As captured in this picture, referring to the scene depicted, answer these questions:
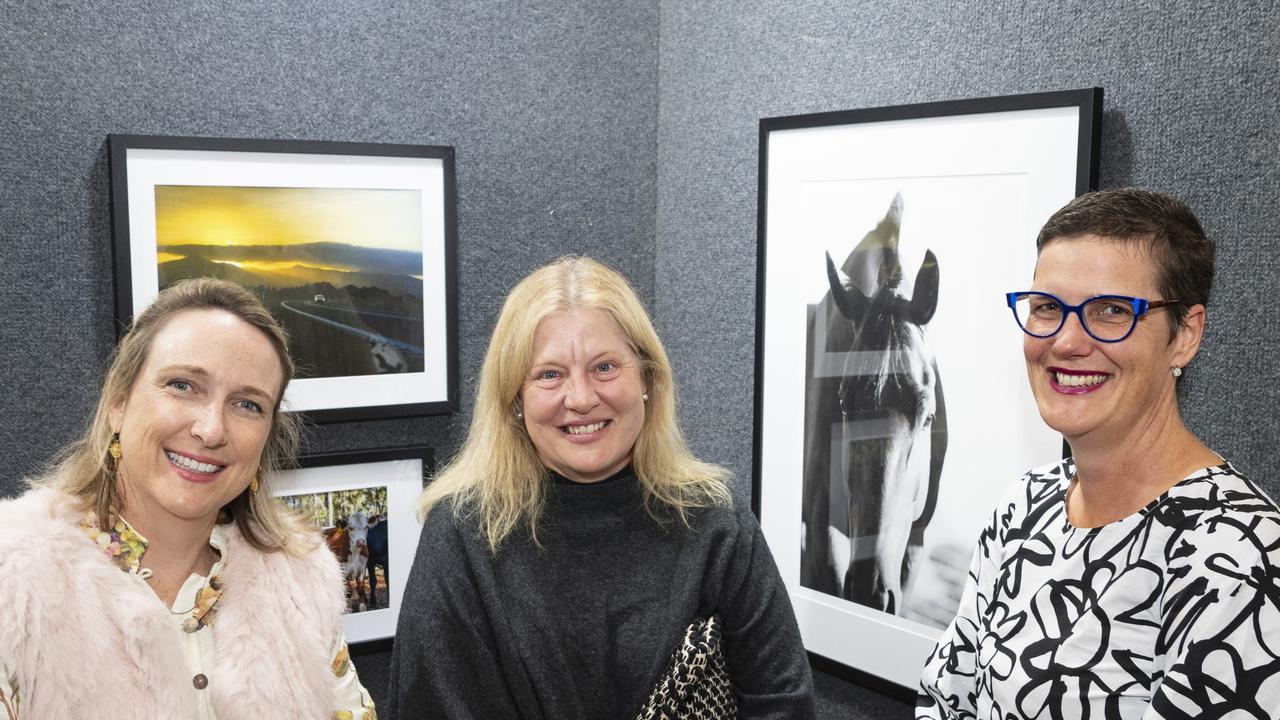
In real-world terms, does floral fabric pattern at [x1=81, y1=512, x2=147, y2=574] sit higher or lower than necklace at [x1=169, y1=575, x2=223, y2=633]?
higher

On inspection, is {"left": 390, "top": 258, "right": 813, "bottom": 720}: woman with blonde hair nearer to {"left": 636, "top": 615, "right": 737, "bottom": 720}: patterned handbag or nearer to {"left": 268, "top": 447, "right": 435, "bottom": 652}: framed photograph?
{"left": 636, "top": 615, "right": 737, "bottom": 720}: patterned handbag

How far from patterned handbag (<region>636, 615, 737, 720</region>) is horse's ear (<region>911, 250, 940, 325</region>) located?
0.63 m

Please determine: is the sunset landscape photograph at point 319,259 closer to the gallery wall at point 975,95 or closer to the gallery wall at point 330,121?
the gallery wall at point 330,121

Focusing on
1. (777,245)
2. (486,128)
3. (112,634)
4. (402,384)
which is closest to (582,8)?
(486,128)

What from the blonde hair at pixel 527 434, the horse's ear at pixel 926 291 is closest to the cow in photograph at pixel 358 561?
the blonde hair at pixel 527 434

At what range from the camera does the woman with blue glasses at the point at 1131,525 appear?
3.64 ft

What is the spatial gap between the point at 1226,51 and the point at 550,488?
1.11 metres

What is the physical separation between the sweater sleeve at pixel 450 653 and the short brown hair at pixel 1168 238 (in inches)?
37.2

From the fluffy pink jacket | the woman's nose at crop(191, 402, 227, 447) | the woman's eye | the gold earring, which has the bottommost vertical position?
the fluffy pink jacket

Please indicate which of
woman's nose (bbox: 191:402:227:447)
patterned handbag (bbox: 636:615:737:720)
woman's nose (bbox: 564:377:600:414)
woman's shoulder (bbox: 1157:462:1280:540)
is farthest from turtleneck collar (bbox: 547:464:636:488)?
woman's shoulder (bbox: 1157:462:1280:540)

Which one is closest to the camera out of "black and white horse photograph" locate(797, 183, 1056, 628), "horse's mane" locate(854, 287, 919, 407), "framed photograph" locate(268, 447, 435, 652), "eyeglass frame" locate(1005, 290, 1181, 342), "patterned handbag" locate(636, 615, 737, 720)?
"eyeglass frame" locate(1005, 290, 1181, 342)

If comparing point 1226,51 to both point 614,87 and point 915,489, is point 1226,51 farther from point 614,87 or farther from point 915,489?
point 614,87

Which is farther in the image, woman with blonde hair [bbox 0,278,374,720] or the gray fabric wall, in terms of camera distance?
the gray fabric wall

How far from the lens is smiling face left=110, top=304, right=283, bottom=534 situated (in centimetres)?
137
